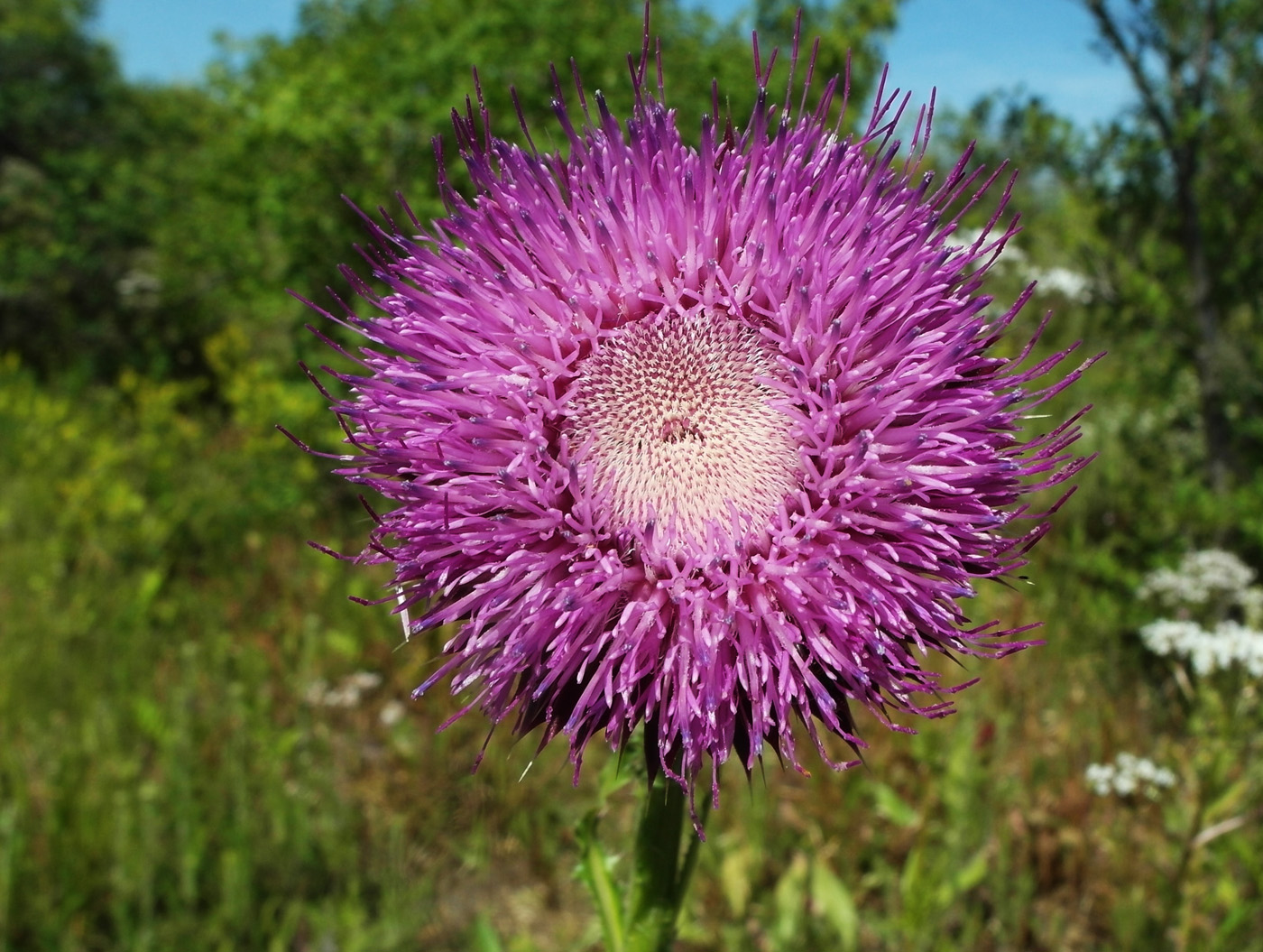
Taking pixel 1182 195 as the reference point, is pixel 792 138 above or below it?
below

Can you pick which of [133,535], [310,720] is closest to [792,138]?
[310,720]

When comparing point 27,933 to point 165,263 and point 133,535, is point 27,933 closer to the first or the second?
point 133,535

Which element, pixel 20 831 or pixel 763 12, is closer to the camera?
pixel 20 831

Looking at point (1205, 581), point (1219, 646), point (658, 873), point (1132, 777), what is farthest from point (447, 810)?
point (1205, 581)

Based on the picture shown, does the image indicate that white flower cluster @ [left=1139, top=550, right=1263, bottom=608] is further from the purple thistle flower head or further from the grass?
the purple thistle flower head

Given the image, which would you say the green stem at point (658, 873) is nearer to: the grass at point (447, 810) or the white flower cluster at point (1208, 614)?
the grass at point (447, 810)
